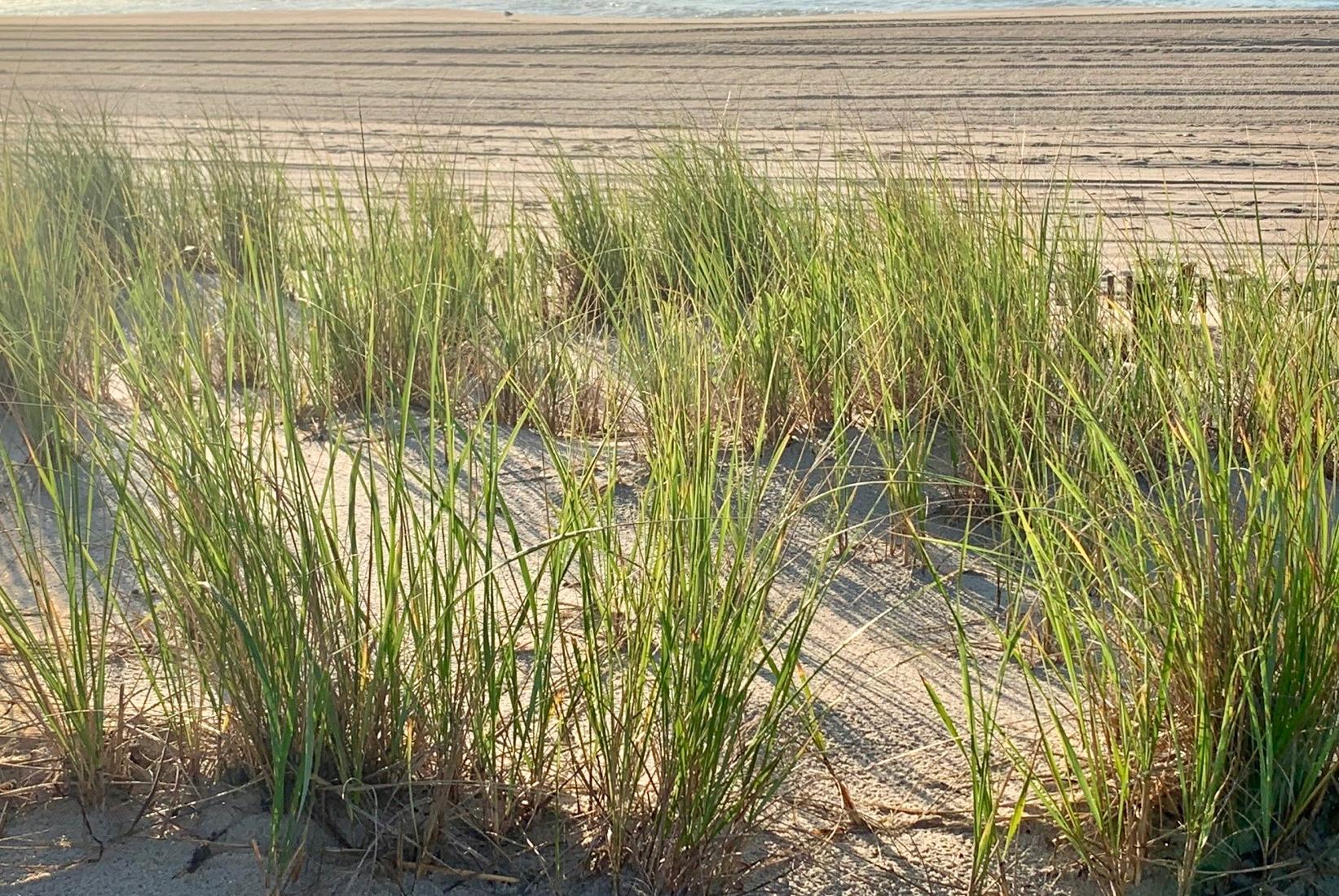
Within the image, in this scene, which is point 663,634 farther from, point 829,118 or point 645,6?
point 645,6

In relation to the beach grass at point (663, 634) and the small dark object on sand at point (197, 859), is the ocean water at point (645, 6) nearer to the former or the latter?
the beach grass at point (663, 634)

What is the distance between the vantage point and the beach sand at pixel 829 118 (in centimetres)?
173

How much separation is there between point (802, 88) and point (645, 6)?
605 cm

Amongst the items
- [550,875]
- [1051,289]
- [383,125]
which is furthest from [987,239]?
[383,125]

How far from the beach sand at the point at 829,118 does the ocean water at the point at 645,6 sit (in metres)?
1.46

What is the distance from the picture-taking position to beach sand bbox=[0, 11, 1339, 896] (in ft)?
5.67

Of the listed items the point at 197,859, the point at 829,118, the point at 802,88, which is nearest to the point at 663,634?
the point at 197,859

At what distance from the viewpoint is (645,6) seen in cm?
1390

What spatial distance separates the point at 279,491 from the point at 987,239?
185 cm

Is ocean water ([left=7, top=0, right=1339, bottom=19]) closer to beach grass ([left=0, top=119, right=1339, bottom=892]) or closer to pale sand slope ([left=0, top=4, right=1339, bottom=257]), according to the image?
pale sand slope ([left=0, top=4, right=1339, bottom=257])

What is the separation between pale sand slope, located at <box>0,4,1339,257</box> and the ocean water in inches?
62.0

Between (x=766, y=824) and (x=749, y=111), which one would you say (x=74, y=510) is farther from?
(x=749, y=111)

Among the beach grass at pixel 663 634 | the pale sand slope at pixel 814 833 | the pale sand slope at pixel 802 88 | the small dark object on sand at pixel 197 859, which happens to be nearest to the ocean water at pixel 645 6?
the pale sand slope at pixel 802 88

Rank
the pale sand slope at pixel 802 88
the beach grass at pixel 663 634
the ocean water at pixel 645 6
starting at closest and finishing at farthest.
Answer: the beach grass at pixel 663 634
the pale sand slope at pixel 802 88
the ocean water at pixel 645 6
